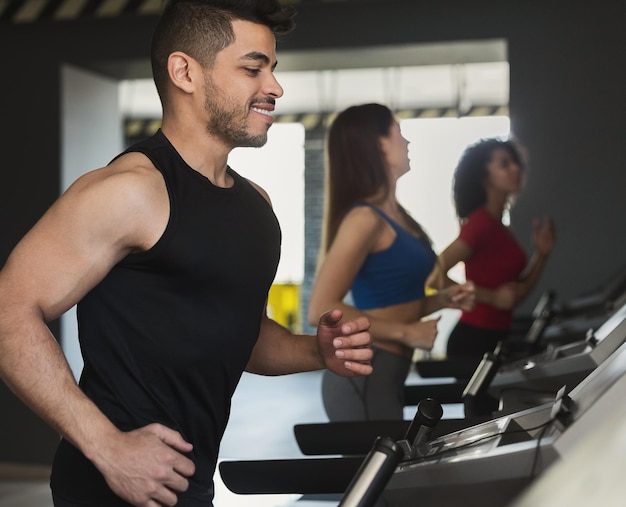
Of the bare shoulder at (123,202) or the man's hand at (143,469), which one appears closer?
the man's hand at (143,469)

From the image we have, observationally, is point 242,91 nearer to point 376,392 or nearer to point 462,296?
point 376,392

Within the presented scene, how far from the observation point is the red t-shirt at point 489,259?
421cm

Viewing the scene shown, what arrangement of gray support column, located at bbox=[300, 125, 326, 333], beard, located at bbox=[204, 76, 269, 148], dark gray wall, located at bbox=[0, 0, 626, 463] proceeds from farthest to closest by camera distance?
gray support column, located at bbox=[300, 125, 326, 333] < dark gray wall, located at bbox=[0, 0, 626, 463] < beard, located at bbox=[204, 76, 269, 148]

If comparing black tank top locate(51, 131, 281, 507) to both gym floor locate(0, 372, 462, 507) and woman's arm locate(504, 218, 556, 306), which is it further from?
woman's arm locate(504, 218, 556, 306)

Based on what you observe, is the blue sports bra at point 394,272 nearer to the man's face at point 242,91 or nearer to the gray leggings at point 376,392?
the gray leggings at point 376,392

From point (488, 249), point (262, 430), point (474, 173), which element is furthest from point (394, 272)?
point (262, 430)

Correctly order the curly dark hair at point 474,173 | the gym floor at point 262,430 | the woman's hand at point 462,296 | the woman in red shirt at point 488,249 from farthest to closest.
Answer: the curly dark hair at point 474,173 < the woman in red shirt at point 488,249 < the woman's hand at point 462,296 < the gym floor at point 262,430

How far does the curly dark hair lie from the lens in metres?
4.49

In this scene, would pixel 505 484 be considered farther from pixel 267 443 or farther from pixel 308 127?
pixel 308 127

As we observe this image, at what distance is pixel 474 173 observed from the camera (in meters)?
4.51

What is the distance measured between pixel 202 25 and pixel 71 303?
0.53 metres

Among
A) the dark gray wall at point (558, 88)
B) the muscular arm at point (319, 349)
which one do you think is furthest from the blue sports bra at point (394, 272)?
the dark gray wall at point (558, 88)

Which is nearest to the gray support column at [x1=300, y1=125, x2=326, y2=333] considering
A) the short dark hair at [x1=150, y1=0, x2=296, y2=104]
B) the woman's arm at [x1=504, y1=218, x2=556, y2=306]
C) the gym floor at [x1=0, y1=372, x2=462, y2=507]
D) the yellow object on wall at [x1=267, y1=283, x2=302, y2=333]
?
the yellow object on wall at [x1=267, y1=283, x2=302, y2=333]

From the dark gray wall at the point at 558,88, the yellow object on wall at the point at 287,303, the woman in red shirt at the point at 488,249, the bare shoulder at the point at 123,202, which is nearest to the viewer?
the bare shoulder at the point at 123,202
